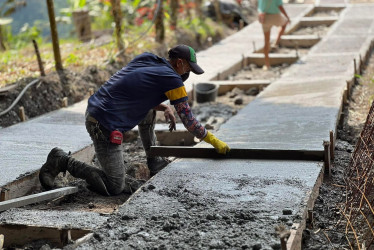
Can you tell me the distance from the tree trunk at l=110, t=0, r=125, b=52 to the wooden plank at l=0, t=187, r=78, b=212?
20.4ft

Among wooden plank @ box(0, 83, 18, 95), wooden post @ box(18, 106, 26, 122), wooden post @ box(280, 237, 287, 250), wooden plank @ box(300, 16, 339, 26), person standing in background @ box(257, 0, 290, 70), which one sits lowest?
wooden plank @ box(300, 16, 339, 26)

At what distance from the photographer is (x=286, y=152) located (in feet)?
20.3

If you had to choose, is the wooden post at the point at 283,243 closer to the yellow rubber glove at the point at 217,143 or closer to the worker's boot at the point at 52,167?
the yellow rubber glove at the point at 217,143

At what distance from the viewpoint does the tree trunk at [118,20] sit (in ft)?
37.6

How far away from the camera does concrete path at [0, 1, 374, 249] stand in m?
4.62

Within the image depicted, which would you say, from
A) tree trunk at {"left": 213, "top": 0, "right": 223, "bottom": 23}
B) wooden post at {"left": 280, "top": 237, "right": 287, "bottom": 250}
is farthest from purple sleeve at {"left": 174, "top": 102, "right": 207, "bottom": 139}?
tree trunk at {"left": 213, "top": 0, "right": 223, "bottom": 23}

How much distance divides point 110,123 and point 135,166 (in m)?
1.10

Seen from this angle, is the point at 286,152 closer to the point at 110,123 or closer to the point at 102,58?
the point at 110,123

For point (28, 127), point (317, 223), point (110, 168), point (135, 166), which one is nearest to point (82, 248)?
point (110, 168)

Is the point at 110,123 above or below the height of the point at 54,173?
above

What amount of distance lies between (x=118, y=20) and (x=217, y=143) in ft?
19.8

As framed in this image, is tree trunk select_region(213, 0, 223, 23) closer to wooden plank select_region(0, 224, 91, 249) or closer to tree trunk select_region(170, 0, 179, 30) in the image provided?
tree trunk select_region(170, 0, 179, 30)

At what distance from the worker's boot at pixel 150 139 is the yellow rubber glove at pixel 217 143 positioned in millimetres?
719

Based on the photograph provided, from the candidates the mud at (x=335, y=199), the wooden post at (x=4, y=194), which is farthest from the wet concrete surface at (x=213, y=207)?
the wooden post at (x=4, y=194)
